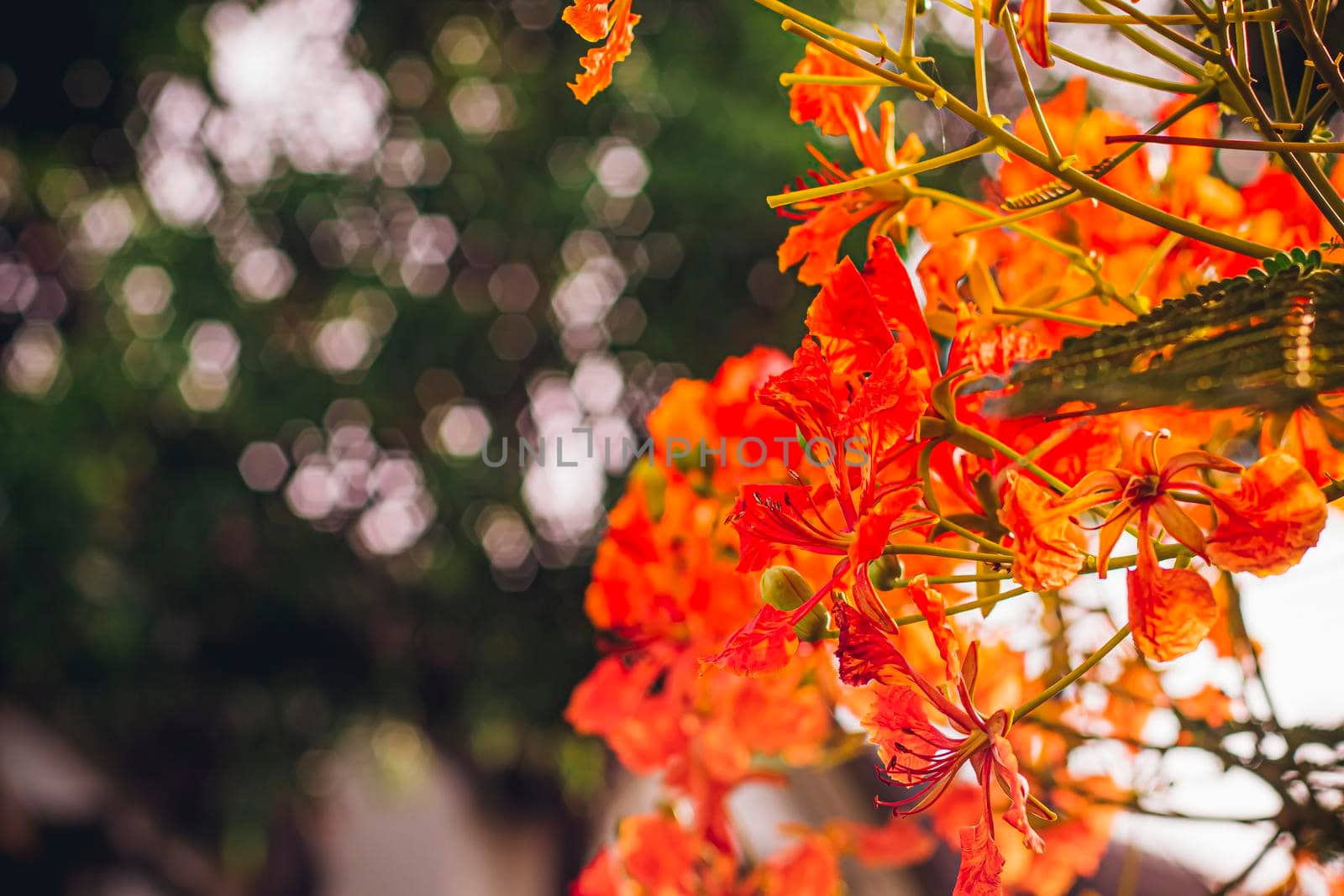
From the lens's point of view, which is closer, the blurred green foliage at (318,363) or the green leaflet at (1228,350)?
the green leaflet at (1228,350)

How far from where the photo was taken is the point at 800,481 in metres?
0.22

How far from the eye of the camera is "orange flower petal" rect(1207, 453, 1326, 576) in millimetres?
149

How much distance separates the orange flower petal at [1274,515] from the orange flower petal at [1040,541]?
0.07 ft

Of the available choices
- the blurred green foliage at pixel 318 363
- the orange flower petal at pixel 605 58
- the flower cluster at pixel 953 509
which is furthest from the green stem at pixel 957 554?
the blurred green foliage at pixel 318 363

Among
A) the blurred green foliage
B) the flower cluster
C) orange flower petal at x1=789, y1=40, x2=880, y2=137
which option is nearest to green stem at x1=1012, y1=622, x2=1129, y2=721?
the flower cluster

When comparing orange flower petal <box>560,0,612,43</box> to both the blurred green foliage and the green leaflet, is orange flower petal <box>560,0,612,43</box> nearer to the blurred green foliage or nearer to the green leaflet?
the green leaflet

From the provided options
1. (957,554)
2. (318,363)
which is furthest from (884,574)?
(318,363)

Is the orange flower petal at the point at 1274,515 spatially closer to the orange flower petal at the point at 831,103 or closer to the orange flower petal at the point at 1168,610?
the orange flower petal at the point at 1168,610

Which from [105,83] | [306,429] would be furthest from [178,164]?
[306,429]

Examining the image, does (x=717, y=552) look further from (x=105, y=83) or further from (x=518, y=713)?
(x=105, y=83)

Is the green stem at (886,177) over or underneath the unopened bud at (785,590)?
over

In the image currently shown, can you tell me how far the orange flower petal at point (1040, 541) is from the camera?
16 cm

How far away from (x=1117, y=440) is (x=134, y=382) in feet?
6.13

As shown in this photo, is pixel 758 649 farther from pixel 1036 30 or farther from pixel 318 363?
pixel 318 363
